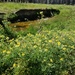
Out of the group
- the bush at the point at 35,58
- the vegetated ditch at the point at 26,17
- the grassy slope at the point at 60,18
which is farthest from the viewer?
the vegetated ditch at the point at 26,17

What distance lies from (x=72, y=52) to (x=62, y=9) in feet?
19.8

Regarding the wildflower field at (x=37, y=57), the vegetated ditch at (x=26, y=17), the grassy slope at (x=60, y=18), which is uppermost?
the wildflower field at (x=37, y=57)

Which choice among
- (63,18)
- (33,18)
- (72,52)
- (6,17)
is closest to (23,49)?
(72,52)

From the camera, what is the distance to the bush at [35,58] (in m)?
5.83

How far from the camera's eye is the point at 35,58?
5.82 metres

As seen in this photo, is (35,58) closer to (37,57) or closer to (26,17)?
(37,57)

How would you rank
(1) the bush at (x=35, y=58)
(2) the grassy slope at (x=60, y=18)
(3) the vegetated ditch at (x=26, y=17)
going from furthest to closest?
(3) the vegetated ditch at (x=26, y=17) → (2) the grassy slope at (x=60, y=18) → (1) the bush at (x=35, y=58)

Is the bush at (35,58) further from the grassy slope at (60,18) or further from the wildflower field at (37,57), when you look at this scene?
the grassy slope at (60,18)

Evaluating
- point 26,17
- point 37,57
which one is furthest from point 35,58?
point 26,17

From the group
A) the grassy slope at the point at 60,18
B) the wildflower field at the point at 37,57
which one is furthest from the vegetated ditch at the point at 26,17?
the wildflower field at the point at 37,57

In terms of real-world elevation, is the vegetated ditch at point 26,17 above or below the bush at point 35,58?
below

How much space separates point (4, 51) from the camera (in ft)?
20.0

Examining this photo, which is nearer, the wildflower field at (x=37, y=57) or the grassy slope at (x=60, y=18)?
the wildflower field at (x=37, y=57)

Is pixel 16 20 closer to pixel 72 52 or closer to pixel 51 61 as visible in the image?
pixel 72 52
